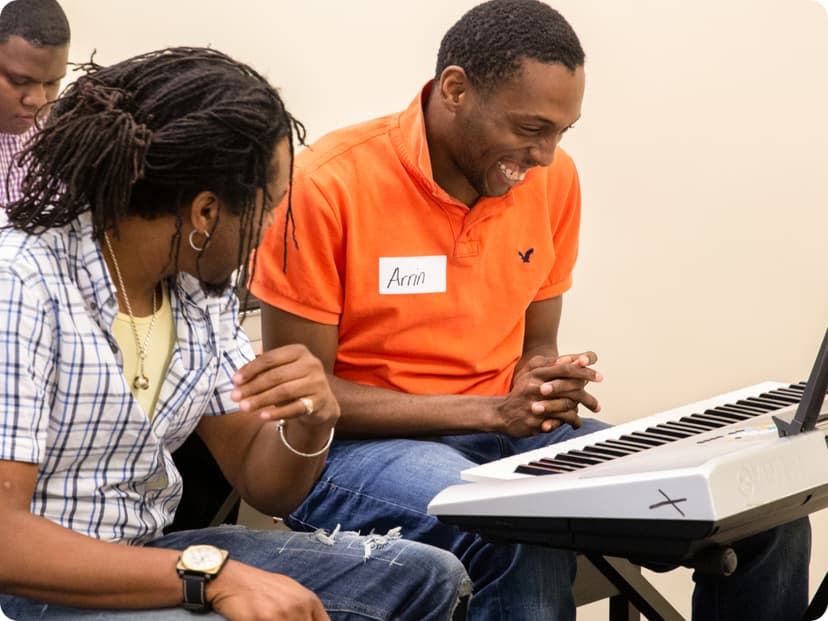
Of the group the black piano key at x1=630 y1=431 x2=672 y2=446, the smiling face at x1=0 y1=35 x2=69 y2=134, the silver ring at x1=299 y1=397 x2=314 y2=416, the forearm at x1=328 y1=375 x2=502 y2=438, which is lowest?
the forearm at x1=328 y1=375 x2=502 y2=438

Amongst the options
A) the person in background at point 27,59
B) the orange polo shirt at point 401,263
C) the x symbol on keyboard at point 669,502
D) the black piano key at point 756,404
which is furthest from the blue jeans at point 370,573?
the person in background at point 27,59

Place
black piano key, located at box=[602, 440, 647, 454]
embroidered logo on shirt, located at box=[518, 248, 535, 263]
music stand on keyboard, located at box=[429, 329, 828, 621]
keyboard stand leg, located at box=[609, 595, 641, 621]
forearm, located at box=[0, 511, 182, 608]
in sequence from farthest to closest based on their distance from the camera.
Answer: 1. keyboard stand leg, located at box=[609, 595, 641, 621]
2. embroidered logo on shirt, located at box=[518, 248, 535, 263]
3. black piano key, located at box=[602, 440, 647, 454]
4. music stand on keyboard, located at box=[429, 329, 828, 621]
5. forearm, located at box=[0, 511, 182, 608]

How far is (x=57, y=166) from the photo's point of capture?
159cm

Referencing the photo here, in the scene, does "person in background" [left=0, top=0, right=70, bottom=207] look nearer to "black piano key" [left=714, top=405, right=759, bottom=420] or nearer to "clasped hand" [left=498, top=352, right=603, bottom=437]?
"clasped hand" [left=498, top=352, right=603, bottom=437]

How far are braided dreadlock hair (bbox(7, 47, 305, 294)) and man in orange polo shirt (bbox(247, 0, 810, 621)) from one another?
459 millimetres

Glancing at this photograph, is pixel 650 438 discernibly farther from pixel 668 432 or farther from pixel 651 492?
pixel 651 492

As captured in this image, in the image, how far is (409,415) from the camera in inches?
84.7

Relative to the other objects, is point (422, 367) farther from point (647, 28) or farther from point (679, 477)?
point (647, 28)

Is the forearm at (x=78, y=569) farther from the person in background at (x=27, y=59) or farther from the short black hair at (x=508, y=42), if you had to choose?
the person in background at (x=27, y=59)

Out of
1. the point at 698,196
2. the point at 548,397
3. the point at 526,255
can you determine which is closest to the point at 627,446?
the point at 548,397

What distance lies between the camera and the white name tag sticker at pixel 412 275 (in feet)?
7.30

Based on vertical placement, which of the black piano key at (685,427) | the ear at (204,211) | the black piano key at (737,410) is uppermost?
the ear at (204,211)

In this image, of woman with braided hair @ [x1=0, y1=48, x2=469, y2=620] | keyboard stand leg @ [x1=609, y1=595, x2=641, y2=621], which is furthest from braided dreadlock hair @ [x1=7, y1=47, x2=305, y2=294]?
keyboard stand leg @ [x1=609, y1=595, x2=641, y2=621]

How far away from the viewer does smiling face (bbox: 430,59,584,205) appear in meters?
2.20
